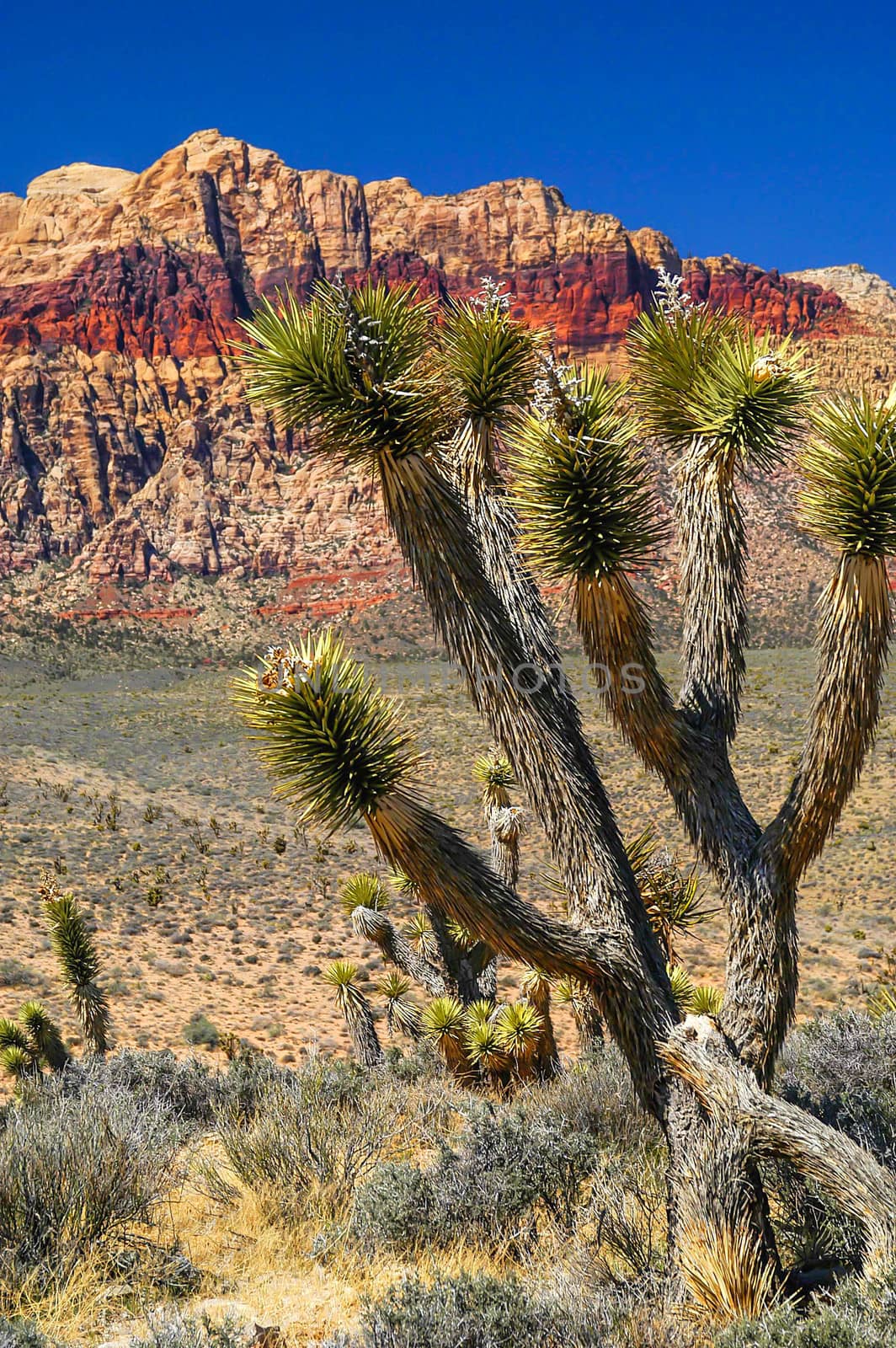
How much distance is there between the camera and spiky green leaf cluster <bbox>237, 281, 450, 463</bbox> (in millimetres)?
4590

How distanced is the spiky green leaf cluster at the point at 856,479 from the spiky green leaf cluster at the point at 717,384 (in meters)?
0.31

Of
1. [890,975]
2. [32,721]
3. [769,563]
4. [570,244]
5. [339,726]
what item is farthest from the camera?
[570,244]

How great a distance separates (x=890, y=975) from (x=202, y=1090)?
42.8 ft

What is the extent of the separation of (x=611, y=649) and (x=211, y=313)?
131 meters

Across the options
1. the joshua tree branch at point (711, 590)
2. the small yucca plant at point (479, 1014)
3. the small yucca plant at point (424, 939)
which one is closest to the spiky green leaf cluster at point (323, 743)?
the joshua tree branch at point (711, 590)

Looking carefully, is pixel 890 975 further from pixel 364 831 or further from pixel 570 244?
pixel 570 244

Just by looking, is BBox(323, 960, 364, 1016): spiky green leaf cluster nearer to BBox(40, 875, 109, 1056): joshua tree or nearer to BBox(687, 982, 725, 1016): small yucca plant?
BBox(40, 875, 109, 1056): joshua tree

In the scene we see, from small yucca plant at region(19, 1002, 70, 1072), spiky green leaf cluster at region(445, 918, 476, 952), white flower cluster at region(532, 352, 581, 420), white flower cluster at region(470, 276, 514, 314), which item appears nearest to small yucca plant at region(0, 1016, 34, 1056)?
small yucca plant at region(19, 1002, 70, 1072)

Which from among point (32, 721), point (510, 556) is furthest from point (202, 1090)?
point (32, 721)

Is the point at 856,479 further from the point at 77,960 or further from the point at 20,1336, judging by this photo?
the point at 77,960

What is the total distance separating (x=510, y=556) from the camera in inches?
200

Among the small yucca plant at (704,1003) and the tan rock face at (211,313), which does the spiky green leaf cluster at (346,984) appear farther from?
the tan rock face at (211,313)

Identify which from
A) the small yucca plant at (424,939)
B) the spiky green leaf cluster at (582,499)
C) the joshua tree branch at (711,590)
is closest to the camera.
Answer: the spiky green leaf cluster at (582,499)

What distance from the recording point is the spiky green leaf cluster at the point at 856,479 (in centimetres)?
425
